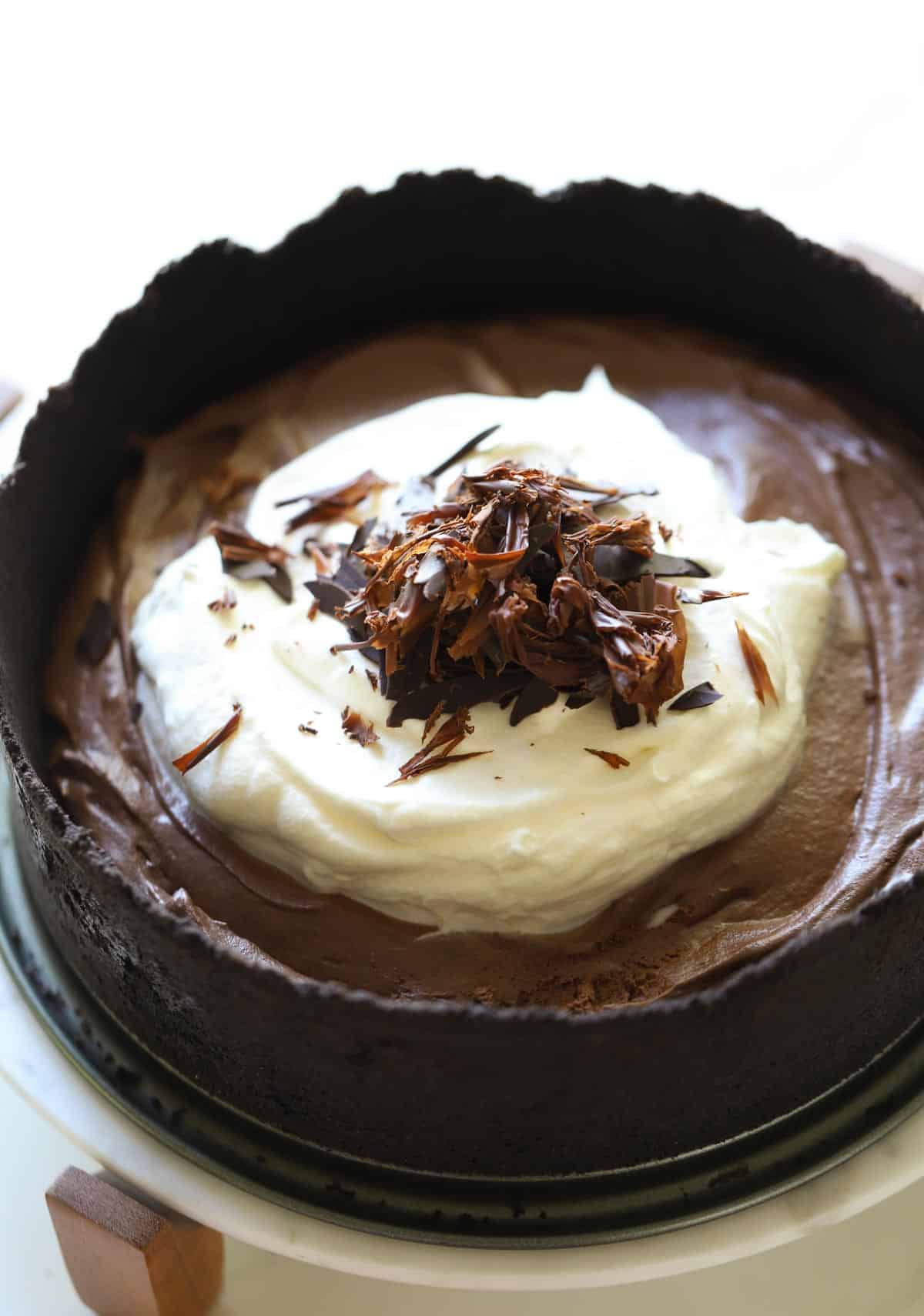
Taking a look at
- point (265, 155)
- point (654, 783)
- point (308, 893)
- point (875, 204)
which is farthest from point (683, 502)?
point (265, 155)

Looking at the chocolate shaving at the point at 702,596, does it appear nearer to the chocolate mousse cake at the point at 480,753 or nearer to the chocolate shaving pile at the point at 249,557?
the chocolate mousse cake at the point at 480,753

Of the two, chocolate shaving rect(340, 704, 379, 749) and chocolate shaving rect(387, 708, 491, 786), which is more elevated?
chocolate shaving rect(340, 704, 379, 749)

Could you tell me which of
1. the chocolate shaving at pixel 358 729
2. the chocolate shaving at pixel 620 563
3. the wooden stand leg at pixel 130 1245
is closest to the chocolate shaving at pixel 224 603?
the chocolate shaving at pixel 358 729

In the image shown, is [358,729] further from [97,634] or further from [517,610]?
[97,634]

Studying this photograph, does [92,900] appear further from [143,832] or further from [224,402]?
[224,402]

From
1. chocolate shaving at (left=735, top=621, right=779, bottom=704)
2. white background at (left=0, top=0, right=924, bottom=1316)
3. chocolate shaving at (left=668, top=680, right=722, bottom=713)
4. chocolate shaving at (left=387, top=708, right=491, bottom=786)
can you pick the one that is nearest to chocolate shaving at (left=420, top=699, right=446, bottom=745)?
chocolate shaving at (left=387, top=708, right=491, bottom=786)

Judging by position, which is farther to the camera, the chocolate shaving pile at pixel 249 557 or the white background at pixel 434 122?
the white background at pixel 434 122

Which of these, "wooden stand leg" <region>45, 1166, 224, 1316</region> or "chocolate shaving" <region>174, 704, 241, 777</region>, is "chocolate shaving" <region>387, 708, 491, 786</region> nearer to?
"chocolate shaving" <region>174, 704, 241, 777</region>

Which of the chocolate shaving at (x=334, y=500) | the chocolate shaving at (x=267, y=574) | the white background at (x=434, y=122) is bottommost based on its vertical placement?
the chocolate shaving at (x=267, y=574)
